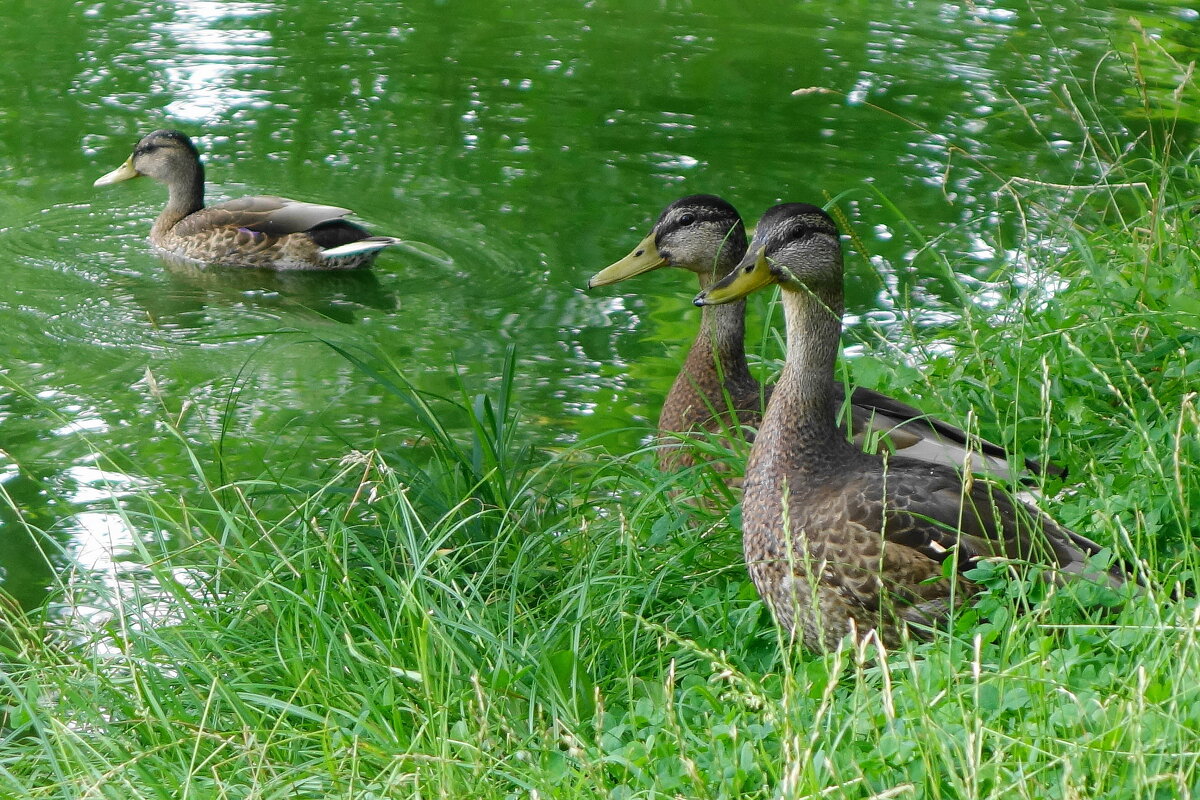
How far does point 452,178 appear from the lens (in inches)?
328

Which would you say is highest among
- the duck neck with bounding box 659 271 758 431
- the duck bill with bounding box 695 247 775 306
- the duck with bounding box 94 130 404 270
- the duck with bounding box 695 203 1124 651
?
the duck bill with bounding box 695 247 775 306

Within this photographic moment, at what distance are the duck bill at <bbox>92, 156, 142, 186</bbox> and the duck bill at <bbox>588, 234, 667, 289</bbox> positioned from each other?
3579mm

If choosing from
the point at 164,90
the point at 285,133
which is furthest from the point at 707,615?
the point at 164,90

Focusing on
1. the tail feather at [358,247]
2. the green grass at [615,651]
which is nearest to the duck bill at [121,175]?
the tail feather at [358,247]

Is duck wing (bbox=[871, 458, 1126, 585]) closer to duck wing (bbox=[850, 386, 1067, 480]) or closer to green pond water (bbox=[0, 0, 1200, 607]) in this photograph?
duck wing (bbox=[850, 386, 1067, 480])

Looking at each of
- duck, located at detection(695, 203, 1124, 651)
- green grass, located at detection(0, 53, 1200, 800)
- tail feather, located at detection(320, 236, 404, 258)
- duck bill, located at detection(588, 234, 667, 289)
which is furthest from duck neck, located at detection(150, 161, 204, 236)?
duck, located at detection(695, 203, 1124, 651)

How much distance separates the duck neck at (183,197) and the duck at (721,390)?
3.35 meters

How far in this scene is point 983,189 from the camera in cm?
827

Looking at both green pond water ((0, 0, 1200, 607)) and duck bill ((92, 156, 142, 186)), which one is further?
duck bill ((92, 156, 142, 186))

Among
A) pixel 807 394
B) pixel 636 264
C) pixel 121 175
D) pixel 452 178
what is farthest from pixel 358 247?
pixel 807 394

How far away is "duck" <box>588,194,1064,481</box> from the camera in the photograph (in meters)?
4.11

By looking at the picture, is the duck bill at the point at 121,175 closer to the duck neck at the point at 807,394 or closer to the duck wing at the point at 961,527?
the duck neck at the point at 807,394

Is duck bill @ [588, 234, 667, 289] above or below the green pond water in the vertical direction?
above

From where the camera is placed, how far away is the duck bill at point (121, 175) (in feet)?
26.2
